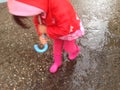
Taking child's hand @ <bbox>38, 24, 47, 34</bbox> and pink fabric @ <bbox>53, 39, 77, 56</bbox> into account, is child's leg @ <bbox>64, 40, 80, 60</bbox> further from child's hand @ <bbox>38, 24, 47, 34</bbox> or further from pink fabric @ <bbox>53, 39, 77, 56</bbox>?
child's hand @ <bbox>38, 24, 47, 34</bbox>

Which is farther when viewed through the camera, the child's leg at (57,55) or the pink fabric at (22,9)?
the child's leg at (57,55)

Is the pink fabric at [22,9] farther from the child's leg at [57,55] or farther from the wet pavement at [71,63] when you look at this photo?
the wet pavement at [71,63]

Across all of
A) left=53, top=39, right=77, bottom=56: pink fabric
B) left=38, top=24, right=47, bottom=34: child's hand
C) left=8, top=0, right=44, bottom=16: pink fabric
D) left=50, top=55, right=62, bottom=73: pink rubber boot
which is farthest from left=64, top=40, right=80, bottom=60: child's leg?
left=8, top=0, right=44, bottom=16: pink fabric

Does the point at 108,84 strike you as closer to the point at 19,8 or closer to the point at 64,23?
the point at 64,23

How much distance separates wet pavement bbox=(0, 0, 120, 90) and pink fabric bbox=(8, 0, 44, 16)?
0.86 m

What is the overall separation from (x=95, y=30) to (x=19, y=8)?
4.36ft

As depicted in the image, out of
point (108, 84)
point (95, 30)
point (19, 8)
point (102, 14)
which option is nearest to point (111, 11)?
point (102, 14)

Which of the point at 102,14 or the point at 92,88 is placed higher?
the point at 102,14

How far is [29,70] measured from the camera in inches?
102

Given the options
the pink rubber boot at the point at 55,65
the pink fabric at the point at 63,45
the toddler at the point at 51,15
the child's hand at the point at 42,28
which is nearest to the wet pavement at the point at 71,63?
the pink rubber boot at the point at 55,65

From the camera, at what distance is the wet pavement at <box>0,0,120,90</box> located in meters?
2.44

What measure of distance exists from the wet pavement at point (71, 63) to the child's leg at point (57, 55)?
0.17 ft

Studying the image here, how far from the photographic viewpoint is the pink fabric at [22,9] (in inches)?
70.6

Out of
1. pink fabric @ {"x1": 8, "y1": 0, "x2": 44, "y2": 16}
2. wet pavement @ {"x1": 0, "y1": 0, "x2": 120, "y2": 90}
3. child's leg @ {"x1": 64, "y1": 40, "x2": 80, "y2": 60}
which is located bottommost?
wet pavement @ {"x1": 0, "y1": 0, "x2": 120, "y2": 90}
